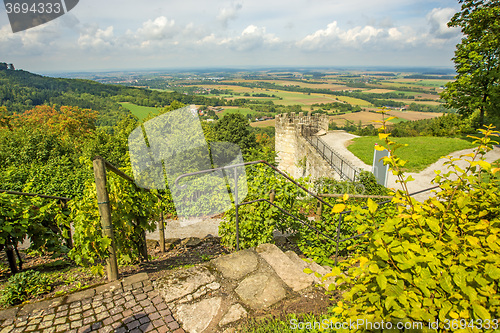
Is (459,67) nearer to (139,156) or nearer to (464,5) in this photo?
(464,5)

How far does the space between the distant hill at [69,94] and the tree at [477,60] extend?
30.4 metres

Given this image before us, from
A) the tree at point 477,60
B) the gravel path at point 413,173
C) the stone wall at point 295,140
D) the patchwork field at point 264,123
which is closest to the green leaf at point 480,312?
the gravel path at point 413,173

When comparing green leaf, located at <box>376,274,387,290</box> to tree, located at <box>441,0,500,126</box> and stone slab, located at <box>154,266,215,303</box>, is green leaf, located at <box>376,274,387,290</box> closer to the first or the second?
stone slab, located at <box>154,266,215,303</box>

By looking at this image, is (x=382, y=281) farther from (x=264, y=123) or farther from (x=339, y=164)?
(x=264, y=123)

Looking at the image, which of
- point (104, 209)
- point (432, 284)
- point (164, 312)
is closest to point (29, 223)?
point (104, 209)

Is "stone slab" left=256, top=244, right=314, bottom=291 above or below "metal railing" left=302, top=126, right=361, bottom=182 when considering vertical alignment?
above

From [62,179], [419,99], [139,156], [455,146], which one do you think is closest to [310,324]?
[139,156]

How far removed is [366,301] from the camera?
1.37m

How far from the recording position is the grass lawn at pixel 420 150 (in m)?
12.2

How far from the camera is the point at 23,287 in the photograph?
2652mm

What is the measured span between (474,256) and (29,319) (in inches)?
122

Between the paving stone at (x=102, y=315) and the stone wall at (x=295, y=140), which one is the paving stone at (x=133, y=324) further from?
the stone wall at (x=295, y=140)

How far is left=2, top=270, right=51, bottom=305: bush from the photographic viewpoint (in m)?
2.55

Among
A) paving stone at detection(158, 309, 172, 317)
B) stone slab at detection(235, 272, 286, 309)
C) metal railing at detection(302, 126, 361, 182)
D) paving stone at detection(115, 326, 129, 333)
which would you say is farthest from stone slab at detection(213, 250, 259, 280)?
metal railing at detection(302, 126, 361, 182)
